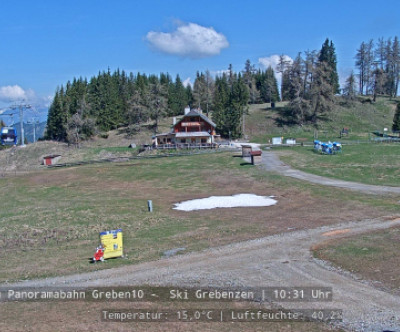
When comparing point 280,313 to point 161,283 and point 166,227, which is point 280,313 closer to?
point 161,283

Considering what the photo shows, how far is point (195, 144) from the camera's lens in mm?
82500

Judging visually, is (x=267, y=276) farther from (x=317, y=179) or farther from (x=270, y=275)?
(x=317, y=179)

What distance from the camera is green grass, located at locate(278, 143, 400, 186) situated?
43250mm

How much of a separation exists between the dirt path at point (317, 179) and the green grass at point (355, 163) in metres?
1.57

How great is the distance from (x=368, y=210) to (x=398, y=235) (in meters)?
7.12

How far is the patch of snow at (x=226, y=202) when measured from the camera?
107 feet

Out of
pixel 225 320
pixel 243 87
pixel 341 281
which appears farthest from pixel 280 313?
pixel 243 87

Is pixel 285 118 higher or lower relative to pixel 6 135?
higher

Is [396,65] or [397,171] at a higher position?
[396,65]

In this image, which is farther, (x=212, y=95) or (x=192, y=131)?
(x=212, y=95)

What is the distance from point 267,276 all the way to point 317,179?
94.8 ft

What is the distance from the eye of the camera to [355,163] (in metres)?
51.2
